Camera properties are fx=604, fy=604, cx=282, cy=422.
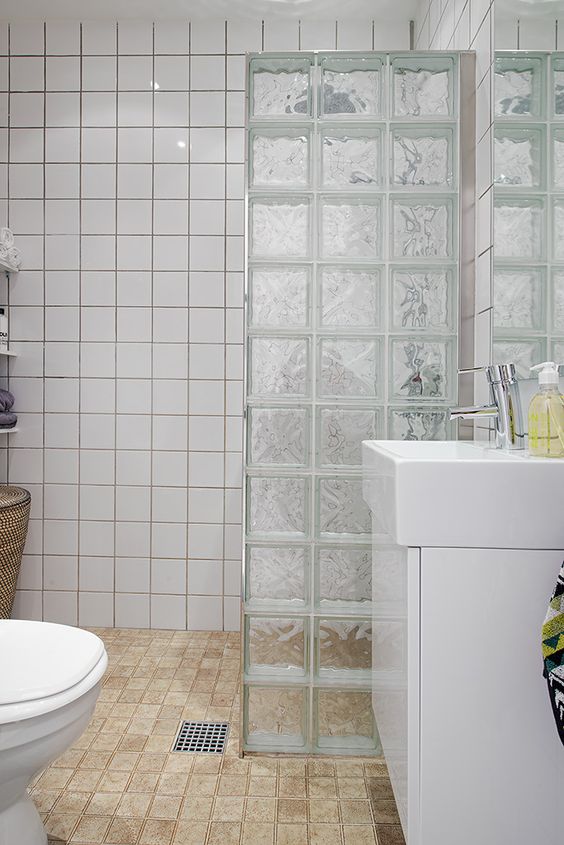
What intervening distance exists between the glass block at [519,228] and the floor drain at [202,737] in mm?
1491

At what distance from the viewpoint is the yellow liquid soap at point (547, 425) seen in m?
1.09

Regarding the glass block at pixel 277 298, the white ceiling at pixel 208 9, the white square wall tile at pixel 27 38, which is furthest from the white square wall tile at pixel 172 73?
the glass block at pixel 277 298

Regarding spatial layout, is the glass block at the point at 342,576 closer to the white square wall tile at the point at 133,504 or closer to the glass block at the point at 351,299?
the glass block at the point at 351,299

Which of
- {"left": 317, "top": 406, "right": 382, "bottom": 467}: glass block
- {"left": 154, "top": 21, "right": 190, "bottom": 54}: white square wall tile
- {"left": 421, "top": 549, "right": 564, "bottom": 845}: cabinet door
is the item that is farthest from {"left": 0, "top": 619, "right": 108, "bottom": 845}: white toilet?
{"left": 154, "top": 21, "right": 190, "bottom": 54}: white square wall tile

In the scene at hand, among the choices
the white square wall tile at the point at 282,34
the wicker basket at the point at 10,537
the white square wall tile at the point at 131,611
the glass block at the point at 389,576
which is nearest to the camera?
the glass block at the point at 389,576

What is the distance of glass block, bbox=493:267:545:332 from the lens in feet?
4.42

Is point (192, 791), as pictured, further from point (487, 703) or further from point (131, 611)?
point (131, 611)

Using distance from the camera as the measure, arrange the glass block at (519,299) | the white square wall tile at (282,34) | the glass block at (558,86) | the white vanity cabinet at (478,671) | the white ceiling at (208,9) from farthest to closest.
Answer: the white square wall tile at (282,34), the white ceiling at (208,9), the glass block at (519,299), the glass block at (558,86), the white vanity cabinet at (478,671)

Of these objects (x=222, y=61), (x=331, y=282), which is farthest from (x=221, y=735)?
(x=222, y=61)

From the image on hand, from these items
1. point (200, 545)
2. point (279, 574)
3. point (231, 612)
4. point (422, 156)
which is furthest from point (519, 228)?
point (231, 612)

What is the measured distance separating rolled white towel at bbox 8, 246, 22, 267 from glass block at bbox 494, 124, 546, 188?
1801 mm

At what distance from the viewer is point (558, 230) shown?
4.19 feet

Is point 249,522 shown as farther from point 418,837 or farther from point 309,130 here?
point 309,130

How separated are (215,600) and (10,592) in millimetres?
776
